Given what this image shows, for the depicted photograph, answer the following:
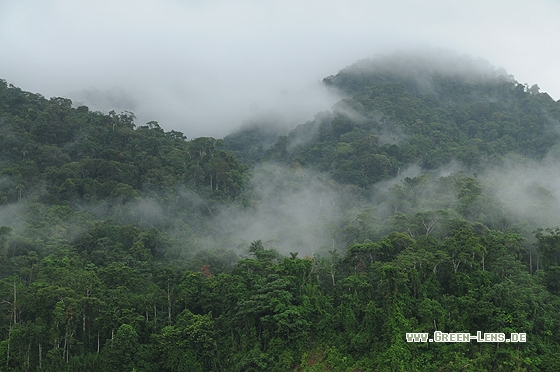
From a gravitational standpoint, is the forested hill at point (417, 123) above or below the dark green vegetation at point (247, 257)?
above

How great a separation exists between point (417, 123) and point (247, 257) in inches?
1630

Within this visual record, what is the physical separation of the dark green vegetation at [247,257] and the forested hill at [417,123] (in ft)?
1.73

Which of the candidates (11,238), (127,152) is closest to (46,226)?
(11,238)

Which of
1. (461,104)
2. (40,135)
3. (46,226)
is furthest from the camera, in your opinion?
(461,104)

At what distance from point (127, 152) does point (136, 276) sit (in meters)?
21.8

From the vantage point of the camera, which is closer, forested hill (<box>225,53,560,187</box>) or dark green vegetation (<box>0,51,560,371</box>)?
dark green vegetation (<box>0,51,560,371</box>)

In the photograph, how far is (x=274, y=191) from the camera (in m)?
52.6

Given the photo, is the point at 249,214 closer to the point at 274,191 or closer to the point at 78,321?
the point at 274,191

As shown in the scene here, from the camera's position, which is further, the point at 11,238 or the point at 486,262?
the point at 11,238

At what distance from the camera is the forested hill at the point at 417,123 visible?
193 ft

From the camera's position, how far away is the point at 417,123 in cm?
6856

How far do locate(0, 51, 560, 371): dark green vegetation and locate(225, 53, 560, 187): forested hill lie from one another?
0.53 metres

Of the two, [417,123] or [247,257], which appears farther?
[417,123]

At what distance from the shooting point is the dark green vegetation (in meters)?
25.1
